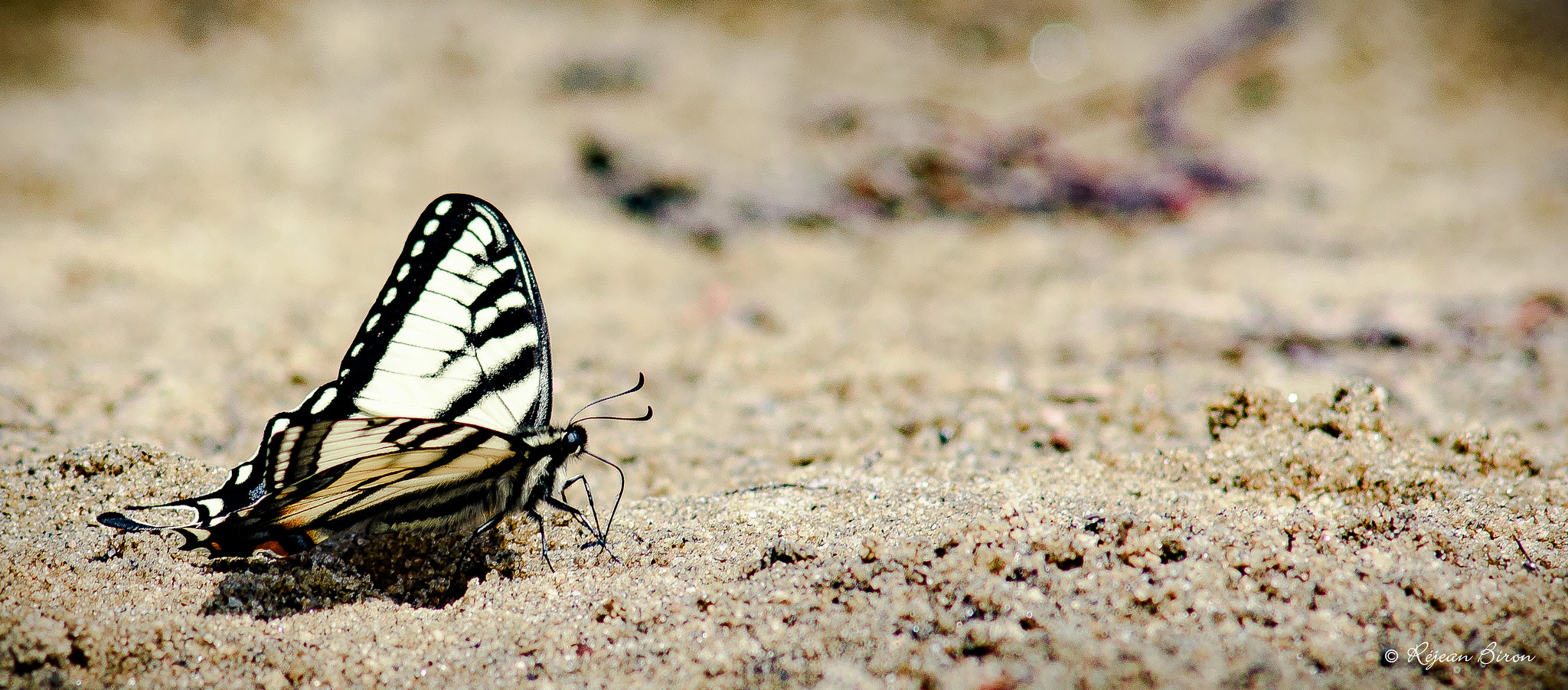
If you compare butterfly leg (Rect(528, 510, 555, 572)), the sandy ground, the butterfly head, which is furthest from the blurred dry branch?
butterfly leg (Rect(528, 510, 555, 572))

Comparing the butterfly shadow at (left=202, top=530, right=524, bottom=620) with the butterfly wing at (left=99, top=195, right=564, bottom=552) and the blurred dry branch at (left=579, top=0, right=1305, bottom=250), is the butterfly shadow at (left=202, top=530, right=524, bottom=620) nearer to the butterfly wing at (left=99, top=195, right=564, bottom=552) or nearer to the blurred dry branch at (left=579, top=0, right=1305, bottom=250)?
the butterfly wing at (left=99, top=195, right=564, bottom=552)

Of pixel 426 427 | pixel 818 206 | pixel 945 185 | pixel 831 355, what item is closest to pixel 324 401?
pixel 426 427

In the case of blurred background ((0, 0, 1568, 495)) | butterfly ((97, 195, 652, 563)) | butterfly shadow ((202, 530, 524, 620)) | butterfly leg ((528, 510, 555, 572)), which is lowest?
butterfly shadow ((202, 530, 524, 620))

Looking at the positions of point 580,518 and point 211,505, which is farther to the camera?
point 580,518

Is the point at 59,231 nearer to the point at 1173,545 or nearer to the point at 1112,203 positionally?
the point at 1173,545

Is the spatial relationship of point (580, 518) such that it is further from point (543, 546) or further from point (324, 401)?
point (324, 401)

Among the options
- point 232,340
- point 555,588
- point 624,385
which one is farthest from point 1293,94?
point 232,340

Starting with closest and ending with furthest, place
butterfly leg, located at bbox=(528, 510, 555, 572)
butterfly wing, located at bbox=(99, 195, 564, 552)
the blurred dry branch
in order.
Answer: butterfly leg, located at bbox=(528, 510, 555, 572) → butterfly wing, located at bbox=(99, 195, 564, 552) → the blurred dry branch
